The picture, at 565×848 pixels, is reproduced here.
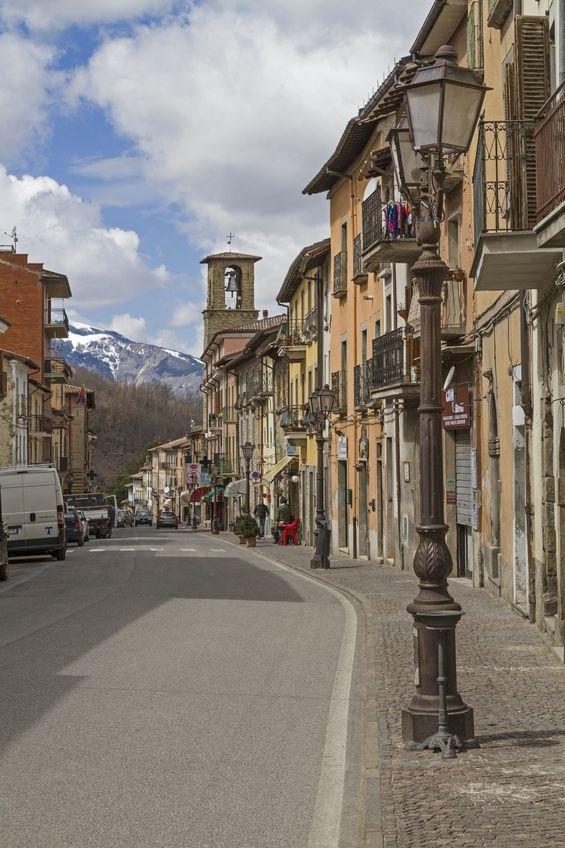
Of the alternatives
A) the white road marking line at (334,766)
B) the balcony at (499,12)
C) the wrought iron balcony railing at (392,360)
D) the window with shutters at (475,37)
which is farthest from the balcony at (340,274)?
the white road marking line at (334,766)

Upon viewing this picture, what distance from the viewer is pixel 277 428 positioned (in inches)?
2256

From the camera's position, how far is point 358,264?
106ft

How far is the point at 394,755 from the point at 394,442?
20.7 m

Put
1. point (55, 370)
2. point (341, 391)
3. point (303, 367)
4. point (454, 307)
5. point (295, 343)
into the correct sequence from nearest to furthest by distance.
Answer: point (454, 307), point (341, 391), point (295, 343), point (303, 367), point (55, 370)

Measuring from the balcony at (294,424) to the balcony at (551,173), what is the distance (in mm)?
35295

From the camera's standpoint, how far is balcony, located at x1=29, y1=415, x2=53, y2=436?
232 feet

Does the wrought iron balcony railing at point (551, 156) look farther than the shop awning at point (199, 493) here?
No

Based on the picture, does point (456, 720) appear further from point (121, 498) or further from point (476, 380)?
point (121, 498)

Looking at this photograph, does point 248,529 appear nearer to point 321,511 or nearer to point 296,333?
point 296,333

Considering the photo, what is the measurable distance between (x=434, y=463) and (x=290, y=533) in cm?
3694

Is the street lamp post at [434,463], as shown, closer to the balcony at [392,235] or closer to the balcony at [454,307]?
the balcony at [454,307]

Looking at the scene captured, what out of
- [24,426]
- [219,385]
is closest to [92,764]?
[24,426]

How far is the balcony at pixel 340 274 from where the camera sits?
3509cm

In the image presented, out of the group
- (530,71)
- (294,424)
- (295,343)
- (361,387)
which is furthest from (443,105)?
(295,343)
